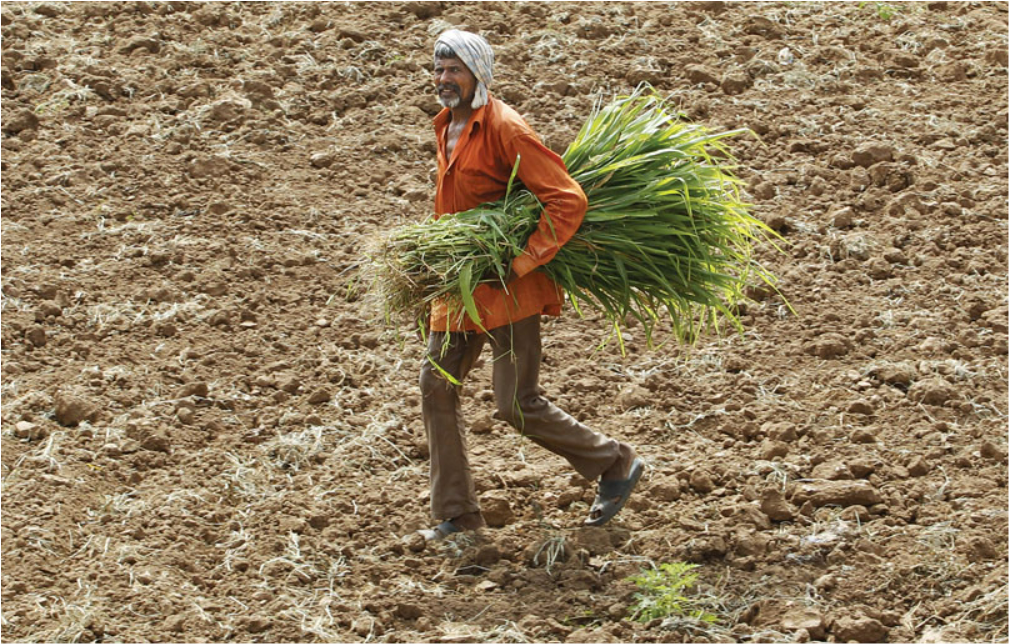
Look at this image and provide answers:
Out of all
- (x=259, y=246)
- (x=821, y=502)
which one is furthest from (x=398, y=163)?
(x=821, y=502)

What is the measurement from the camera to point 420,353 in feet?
18.4

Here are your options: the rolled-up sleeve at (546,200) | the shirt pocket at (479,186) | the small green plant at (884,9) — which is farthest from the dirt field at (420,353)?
the shirt pocket at (479,186)

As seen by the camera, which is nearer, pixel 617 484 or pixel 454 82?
pixel 454 82

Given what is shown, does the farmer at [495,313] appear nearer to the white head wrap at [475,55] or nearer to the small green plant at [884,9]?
the white head wrap at [475,55]

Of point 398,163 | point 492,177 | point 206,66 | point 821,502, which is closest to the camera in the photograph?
point 492,177

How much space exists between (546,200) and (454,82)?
1.54 feet

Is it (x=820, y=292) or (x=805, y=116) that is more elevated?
(x=805, y=116)

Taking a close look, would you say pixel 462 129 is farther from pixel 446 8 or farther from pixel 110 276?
pixel 446 8

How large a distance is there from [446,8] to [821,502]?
4295mm

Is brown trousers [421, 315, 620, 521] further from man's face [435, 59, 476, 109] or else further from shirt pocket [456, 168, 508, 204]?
man's face [435, 59, 476, 109]

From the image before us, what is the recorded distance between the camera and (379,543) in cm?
445

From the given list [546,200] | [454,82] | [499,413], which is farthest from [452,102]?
[499,413]

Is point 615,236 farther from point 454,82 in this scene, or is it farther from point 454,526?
point 454,526

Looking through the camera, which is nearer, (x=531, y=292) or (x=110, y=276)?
(x=531, y=292)
